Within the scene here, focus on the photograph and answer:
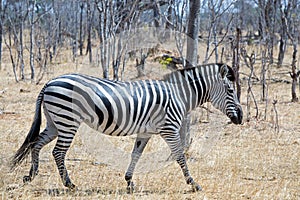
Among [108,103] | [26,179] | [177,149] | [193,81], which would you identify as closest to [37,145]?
[26,179]

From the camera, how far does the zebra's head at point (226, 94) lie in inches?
205

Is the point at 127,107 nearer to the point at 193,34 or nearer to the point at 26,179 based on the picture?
the point at 26,179

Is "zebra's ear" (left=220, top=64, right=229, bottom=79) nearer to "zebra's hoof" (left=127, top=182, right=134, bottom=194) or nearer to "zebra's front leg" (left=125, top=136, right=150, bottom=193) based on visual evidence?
"zebra's front leg" (left=125, top=136, right=150, bottom=193)

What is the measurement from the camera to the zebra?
4.52 metres

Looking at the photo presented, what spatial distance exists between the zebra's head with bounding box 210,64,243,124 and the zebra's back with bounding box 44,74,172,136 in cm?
66

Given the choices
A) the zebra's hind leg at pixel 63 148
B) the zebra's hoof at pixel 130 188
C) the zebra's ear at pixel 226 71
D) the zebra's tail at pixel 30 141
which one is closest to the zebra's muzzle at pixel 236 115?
the zebra's ear at pixel 226 71

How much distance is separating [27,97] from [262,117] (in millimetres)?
6779

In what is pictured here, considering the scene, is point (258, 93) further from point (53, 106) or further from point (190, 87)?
point (53, 106)

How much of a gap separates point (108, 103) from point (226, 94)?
1.55 m

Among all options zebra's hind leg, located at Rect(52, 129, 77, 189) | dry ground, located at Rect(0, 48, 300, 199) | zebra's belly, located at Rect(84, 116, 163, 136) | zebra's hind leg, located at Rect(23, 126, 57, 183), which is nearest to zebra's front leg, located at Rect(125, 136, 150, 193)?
dry ground, located at Rect(0, 48, 300, 199)

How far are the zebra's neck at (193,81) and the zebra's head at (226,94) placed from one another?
3.1 inches

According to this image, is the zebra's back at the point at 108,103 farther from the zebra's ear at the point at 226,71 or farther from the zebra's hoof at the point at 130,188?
the zebra's ear at the point at 226,71

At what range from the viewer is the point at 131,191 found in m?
4.75

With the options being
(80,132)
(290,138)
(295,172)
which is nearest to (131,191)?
(295,172)
